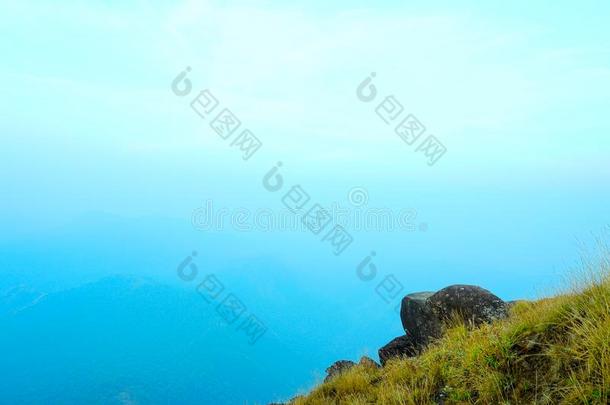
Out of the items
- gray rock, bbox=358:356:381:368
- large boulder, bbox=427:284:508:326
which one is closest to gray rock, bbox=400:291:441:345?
large boulder, bbox=427:284:508:326

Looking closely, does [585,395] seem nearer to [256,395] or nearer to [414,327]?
[414,327]

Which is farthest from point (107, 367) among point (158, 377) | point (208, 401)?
point (208, 401)

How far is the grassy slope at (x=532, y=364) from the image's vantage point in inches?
154

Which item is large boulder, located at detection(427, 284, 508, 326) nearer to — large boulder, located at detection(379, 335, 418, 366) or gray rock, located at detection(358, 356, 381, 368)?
large boulder, located at detection(379, 335, 418, 366)

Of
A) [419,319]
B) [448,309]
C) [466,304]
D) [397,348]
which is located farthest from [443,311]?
[397,348]

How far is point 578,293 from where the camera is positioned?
518cm

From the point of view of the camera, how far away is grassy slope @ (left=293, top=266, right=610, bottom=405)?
12.8 feet

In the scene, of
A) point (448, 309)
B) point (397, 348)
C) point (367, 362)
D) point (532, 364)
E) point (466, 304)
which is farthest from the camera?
point (397, 348)

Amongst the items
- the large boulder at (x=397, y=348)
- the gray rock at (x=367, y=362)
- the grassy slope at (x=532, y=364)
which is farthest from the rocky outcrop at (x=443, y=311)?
the grassy slope at (x=532, y=364)

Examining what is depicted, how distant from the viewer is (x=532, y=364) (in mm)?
4617

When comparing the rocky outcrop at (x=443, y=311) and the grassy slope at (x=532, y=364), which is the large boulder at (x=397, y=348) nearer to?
the rocky outcrop at (x=443, y=311)

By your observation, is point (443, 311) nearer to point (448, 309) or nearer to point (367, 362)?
point (448, 309)

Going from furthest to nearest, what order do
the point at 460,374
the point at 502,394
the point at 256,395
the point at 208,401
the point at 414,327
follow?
1. the point at 256,395
2. the point at 208,401
3. the point at 414,327
4. the point at 460,374
5. the point at 502,394

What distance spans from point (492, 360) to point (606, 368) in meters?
1.44
